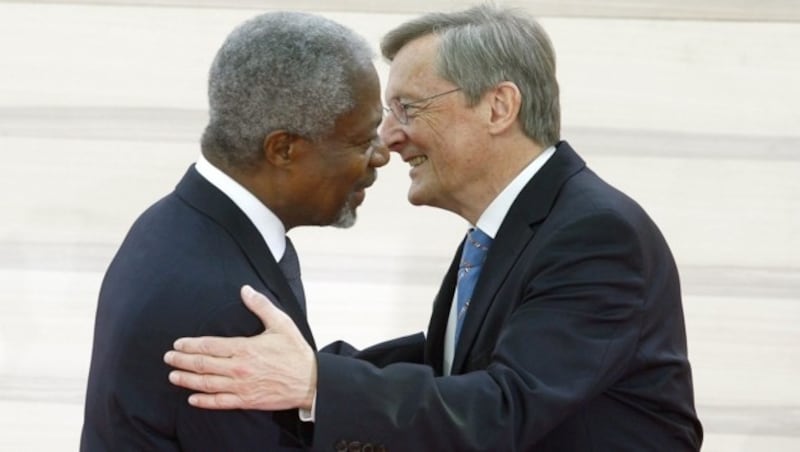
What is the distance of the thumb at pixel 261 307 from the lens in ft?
6.00

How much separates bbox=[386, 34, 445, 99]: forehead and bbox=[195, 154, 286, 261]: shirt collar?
40 cm

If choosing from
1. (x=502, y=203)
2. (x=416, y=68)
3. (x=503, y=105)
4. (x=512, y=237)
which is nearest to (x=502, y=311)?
(x=512, y=237)

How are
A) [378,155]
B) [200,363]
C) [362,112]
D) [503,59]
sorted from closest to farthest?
[200,363], [362,112], [378,155], [503,59]

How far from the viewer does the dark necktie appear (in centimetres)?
207

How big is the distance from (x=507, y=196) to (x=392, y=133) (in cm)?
23

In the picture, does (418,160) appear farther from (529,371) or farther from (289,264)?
(529,371)

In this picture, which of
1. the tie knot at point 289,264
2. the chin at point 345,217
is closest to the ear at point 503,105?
the chin at point 345,217

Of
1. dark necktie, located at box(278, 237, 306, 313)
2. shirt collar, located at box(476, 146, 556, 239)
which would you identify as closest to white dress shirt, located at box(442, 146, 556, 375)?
shirt collar, located at box(476, 146, 556, 239)

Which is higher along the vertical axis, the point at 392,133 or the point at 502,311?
the point at 392,133

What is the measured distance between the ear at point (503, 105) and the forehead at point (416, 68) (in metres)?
0.09

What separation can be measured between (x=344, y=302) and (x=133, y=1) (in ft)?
2.88

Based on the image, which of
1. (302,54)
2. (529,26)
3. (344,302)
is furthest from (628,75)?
(302,54)

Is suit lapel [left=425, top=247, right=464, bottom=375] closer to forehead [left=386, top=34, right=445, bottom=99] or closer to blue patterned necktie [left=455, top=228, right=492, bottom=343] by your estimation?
blue patterned necktie [left=455, top=228, right=492, bottom=343]

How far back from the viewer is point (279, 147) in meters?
1.97
